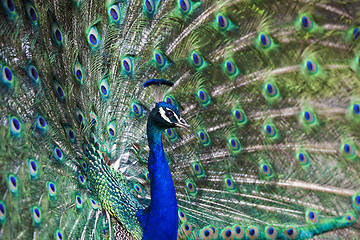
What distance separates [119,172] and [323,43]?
47.4 inches

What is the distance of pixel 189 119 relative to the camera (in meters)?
2.35

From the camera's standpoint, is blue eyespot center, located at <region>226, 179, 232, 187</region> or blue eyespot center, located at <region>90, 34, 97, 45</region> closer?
blue eyespot center, located at <region>90, 34, 97, 45</region>

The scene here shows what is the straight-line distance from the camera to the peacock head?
1.79m

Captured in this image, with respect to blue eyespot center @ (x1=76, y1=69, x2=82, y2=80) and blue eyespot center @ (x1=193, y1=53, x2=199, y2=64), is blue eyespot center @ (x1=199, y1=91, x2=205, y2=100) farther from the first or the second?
blue eyespot center @ (x1=76, y1=69, x2=82, y2=80)

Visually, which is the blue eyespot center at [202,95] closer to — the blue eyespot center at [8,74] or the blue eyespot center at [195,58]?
the blue eyespot center at [195,58]

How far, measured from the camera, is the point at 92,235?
198cm

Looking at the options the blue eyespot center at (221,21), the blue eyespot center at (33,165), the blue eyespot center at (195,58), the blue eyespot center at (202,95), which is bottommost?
the blue eyespot center at (33,165)

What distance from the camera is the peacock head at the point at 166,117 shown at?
1.79 m

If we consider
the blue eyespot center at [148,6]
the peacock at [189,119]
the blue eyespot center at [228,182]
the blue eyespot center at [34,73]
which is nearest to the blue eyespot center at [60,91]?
the peacock at [189,119]

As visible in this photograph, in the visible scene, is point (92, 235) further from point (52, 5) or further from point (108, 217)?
point (52, 5)

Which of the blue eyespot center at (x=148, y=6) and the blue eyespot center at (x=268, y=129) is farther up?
the blue eyespot center at (x=148, y=6)

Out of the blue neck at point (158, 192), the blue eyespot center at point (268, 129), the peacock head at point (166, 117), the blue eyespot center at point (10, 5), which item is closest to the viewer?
the blue eyespot center at point (10, 5)

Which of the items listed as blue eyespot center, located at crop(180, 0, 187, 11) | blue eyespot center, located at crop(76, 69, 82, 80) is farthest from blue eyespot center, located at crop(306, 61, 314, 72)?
blue eyespot center, located at crop(76, 69, 82, 80)

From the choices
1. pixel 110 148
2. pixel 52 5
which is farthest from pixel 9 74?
pixel 110 148
